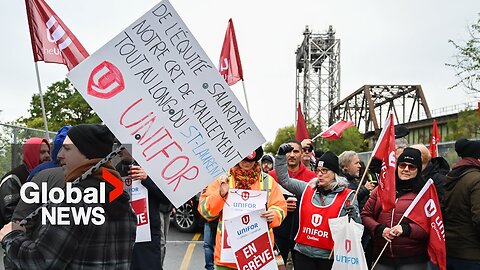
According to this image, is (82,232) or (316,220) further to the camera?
(316,220)

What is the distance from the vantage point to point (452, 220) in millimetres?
4824

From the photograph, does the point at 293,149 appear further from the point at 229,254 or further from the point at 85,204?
the point at 85,204

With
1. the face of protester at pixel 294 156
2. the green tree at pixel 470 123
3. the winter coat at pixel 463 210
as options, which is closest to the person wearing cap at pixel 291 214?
the face of protester at pixel 294 156

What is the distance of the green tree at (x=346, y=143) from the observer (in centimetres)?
5345

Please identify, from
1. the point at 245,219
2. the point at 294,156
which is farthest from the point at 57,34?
the point at 245,219

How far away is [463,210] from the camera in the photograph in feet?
15.5

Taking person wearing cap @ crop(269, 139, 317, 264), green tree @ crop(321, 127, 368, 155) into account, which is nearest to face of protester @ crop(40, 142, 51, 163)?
person wearing cap @ crop(269, 139, 317, 264)

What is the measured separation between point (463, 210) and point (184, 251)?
6055 mm

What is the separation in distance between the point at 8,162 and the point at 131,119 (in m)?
5.76

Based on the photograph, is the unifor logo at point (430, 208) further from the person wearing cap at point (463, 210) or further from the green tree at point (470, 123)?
the green tree at point (470, 123)

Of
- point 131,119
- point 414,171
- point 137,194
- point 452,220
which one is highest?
point 131,119

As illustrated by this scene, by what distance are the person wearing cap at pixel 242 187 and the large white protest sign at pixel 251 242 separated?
0.28 ft

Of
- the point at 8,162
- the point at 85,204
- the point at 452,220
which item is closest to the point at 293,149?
the point at 452,220

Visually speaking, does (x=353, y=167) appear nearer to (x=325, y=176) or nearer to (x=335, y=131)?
(x=325, y=176)
